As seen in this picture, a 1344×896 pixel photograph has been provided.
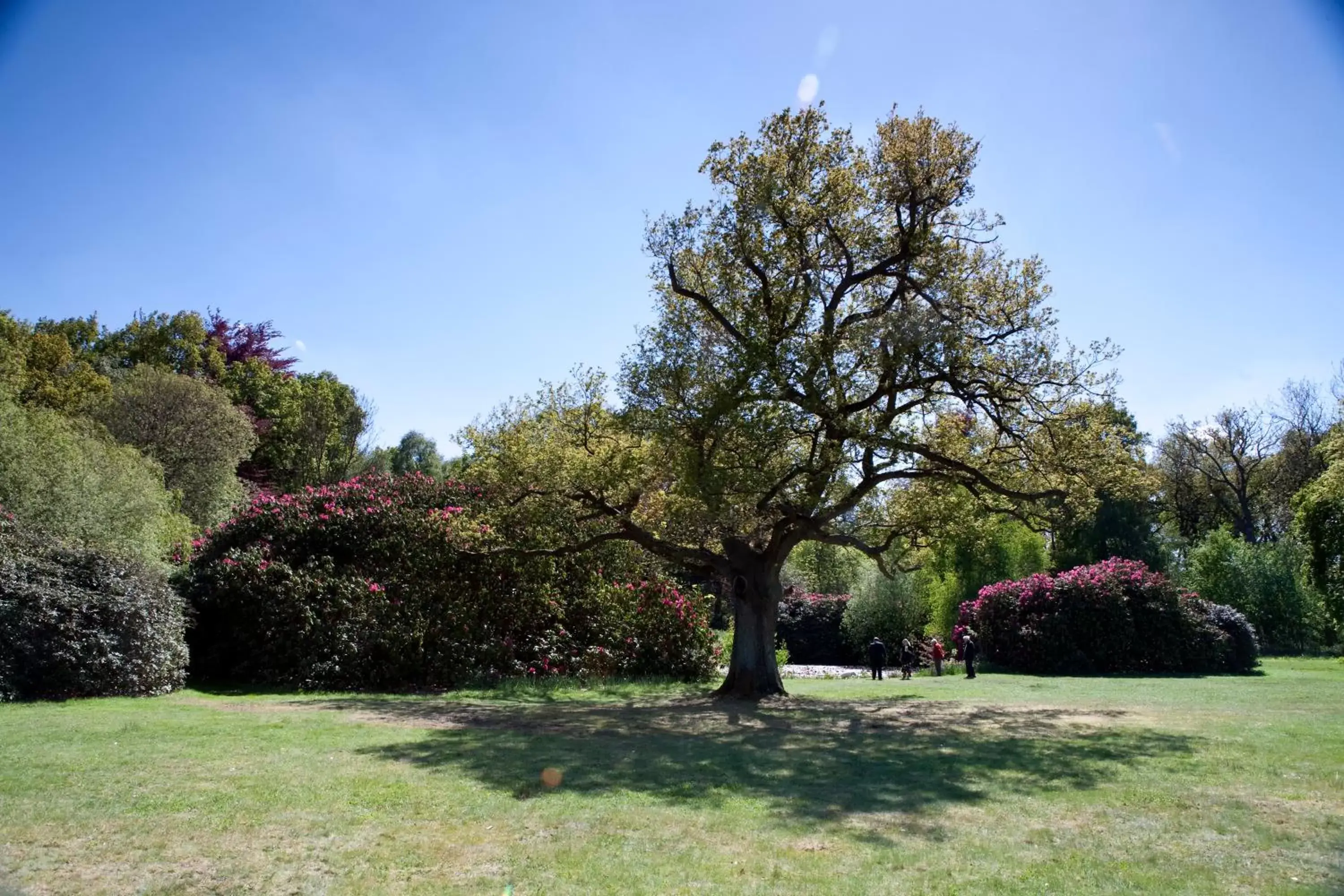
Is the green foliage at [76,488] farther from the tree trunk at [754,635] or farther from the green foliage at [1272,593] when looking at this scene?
the green foliage at [1272,593]

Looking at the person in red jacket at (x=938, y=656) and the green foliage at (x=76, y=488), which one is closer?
the green foliage at (x=76, y=488)

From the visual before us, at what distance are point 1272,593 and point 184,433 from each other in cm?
3950

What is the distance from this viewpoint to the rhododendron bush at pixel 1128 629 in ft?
80.1

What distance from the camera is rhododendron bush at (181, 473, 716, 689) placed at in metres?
17.8

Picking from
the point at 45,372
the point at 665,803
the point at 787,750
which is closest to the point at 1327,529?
the point at 787,750

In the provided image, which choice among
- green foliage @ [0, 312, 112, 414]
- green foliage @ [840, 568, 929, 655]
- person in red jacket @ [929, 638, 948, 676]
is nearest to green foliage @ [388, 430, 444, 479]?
green foliage @ [0, 312, 112, 414]

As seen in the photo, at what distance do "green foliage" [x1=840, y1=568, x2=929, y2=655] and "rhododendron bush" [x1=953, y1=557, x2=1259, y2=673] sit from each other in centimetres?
833

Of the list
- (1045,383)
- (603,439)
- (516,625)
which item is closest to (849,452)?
(1045,383)

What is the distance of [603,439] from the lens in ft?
56.3

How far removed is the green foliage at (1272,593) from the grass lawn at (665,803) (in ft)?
72.2

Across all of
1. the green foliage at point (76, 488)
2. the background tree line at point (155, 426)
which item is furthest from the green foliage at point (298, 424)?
the green foliage at point (76, 488)

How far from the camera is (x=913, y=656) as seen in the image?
28.5 m

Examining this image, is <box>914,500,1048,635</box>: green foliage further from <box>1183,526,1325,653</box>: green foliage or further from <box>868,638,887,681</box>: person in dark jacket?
<box>868,638,887,681</box>: person in dark jacket

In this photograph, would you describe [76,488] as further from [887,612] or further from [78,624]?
[887,612]
